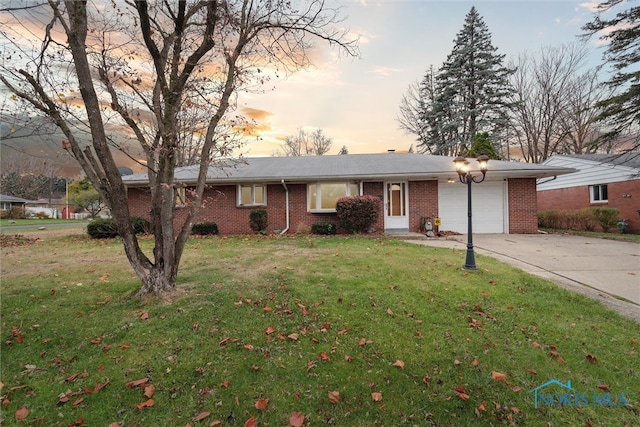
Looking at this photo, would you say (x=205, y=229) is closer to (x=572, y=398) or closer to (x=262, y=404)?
(x=262, y=404)

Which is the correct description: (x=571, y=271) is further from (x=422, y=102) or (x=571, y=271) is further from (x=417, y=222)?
(x=422, y=102)

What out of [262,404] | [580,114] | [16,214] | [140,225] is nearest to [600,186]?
[580,114]

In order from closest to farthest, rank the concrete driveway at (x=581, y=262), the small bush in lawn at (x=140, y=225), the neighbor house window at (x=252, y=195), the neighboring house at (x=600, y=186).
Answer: the concrete driveway at (x=581, y=262) < the small bush in lawn at (x=140, y=225) < the neighbor house window at (x=252, y=195) < the neighboring house at (x=600, y=186)

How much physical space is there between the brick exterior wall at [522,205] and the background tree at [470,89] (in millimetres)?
14175

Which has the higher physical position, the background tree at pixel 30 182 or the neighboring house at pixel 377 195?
the background tree at pixel 30 182

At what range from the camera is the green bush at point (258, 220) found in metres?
11.7

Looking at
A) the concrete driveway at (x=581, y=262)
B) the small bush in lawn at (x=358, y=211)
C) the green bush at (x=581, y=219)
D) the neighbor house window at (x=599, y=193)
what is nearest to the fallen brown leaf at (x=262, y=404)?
the concrete driveway at (x=581, y=262)

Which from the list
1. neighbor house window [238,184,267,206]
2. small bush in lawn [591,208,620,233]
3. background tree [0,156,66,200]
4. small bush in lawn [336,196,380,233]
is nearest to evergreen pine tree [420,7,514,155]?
small bush in lawn [591,208,620,233]

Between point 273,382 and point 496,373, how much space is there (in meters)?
2.10

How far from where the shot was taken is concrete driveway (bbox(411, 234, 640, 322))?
4.68 metres

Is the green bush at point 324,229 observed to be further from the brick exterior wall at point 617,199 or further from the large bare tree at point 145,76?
the brick exterior wall at point 617,199

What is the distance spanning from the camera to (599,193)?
51.2 feet

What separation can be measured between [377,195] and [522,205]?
5810mm

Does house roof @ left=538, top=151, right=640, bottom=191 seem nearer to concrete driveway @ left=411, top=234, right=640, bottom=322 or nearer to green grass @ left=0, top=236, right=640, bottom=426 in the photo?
concrete driveway @ left=411, top=234, right=640, bottom=322
